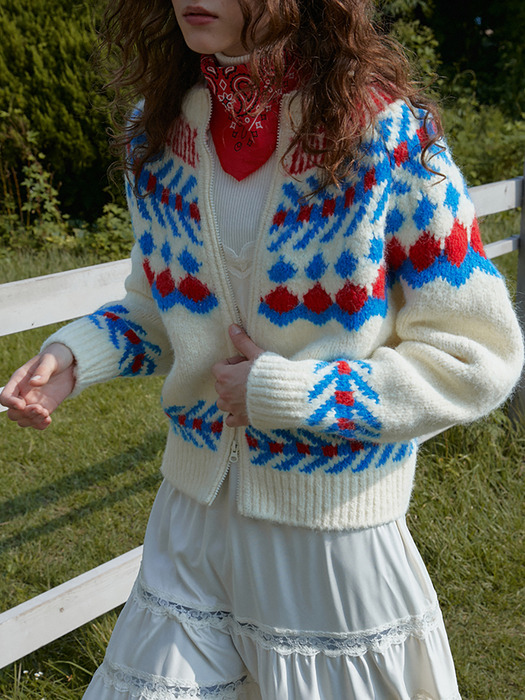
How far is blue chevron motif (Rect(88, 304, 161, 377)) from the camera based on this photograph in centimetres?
179

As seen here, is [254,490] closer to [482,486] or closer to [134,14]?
[134,14]

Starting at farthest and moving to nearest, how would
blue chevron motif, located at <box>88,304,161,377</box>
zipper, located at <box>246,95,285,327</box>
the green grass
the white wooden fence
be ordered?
the green grass → the white wooden fence → blue chevron motif, located at <box>88,304,161,377</box> → zipper, located at <box>246,95,285,327</box>

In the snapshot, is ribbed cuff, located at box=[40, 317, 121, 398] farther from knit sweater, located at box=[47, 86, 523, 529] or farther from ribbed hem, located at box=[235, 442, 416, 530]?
ribbed hem, located at box=[235, 442, 416, 530]

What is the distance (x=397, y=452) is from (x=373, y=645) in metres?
0.36

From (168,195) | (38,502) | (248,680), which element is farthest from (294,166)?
(38,502)

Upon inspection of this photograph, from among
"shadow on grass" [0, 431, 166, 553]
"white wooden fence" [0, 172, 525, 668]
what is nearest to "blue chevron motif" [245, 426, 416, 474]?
"white wooden fence" [0, 172, 525, 668]

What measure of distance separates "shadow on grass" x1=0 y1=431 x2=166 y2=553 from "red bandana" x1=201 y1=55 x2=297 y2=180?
2387 millimetres

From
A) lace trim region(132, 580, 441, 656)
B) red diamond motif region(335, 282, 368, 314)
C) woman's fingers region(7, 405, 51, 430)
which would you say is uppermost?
red diamond motif region(335, 282, 368, 314)

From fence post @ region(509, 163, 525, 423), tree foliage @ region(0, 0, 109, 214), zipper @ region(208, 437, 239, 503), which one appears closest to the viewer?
zipper @ region(208, 437, 239, 503)

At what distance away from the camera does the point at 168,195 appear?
5.52 feet

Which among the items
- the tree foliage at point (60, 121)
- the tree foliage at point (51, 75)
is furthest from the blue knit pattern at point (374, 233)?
the tree foliage at point (51, 75)

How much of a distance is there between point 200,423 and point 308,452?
0.83ft

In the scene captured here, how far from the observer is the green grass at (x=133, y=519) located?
278 centimetres

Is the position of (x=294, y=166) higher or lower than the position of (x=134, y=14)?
lower
